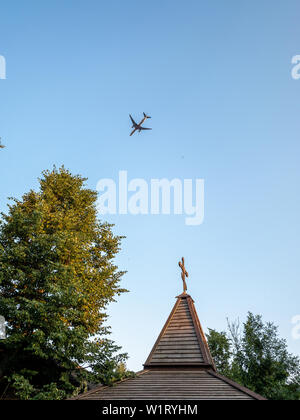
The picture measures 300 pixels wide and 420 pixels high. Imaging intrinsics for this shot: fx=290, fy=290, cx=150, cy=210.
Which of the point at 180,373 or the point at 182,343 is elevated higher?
the point at 182,343

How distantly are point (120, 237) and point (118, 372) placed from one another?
356 inches

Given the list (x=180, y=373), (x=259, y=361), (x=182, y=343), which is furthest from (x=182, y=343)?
(x=259, y=361)

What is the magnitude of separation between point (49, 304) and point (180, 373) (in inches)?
247

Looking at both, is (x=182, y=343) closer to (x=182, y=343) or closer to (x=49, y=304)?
(x=182, y=343)

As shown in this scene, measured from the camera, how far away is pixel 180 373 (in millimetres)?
11320

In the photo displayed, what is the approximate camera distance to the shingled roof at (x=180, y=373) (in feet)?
30.7

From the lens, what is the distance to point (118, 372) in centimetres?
1222

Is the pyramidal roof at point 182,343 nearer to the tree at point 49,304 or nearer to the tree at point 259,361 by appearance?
the tree at point 49,304

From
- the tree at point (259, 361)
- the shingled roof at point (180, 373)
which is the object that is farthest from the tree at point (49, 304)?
the tree at point (259, 361)

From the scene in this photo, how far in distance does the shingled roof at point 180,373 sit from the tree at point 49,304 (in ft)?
5.36

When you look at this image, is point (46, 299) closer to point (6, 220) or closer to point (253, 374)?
point (6, 220)
